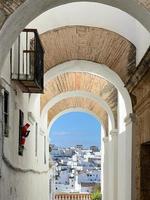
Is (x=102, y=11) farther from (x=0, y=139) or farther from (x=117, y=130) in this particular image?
A: (x=117, y=130)

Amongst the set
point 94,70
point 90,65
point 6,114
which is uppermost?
point 90,65

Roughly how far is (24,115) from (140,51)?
3.16 metres

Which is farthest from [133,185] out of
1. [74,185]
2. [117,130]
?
[74,185]

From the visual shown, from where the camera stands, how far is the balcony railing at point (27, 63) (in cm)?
1206

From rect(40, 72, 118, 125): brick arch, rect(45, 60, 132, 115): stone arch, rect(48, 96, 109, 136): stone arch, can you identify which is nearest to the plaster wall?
rect(45, 60, 132, 115): stone arch

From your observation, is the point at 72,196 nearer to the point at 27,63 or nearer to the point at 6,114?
the point at 27,63

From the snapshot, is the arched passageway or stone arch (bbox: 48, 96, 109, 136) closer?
the arched passageway

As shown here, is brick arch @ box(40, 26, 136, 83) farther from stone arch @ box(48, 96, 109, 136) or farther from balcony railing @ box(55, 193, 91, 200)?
balcony railing @ box(55, 193, 91, 200)

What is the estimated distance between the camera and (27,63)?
12.9 meters

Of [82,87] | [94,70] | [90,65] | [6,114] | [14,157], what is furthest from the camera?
[82,87]

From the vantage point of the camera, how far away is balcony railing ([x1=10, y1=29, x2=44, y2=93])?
1206cm

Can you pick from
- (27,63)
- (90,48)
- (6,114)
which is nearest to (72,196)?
(90,48)

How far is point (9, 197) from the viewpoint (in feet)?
38.2

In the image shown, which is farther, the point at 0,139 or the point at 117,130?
the point at 117,130
